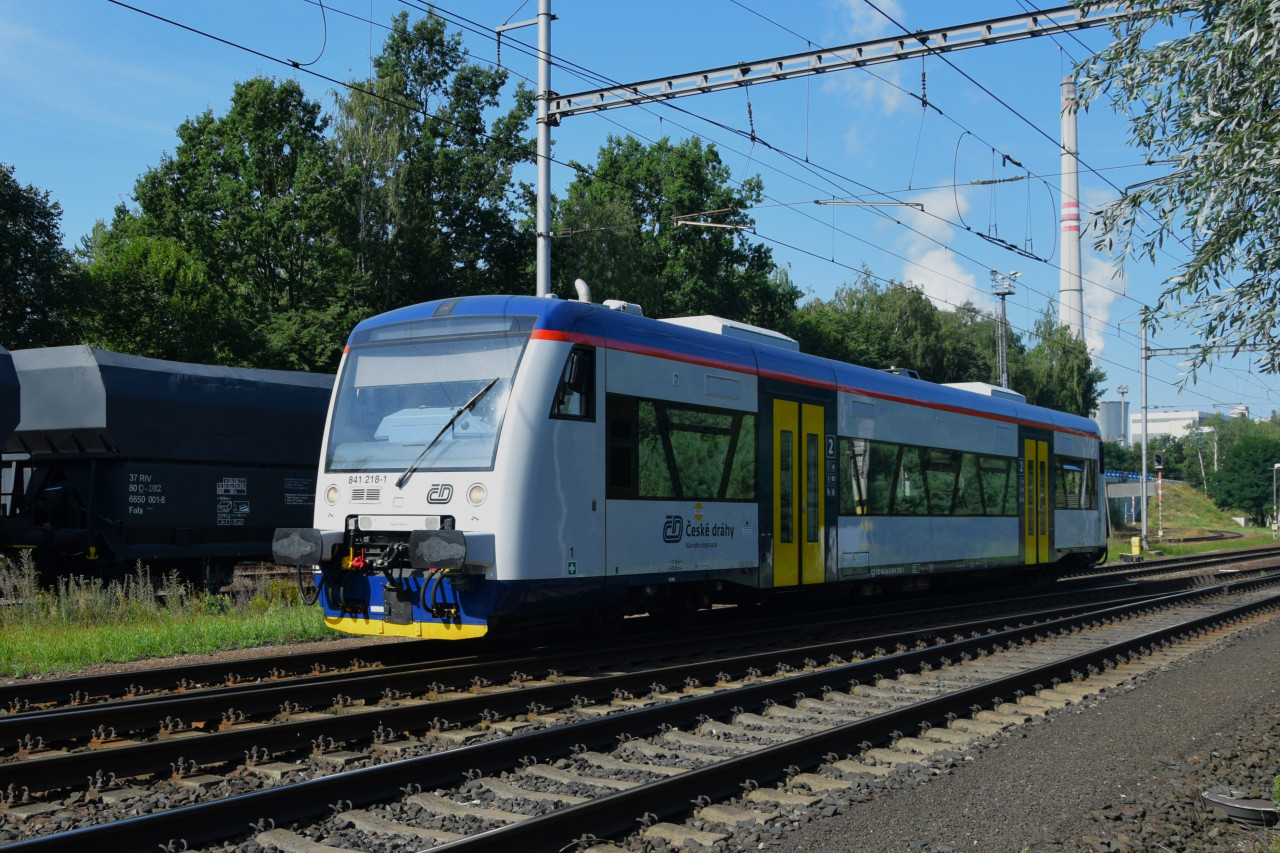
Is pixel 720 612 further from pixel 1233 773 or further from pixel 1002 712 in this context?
pixel 1233 773

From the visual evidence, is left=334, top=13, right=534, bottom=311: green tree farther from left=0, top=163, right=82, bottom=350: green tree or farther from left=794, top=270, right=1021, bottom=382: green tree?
left=794, top=270, right=1021, bottom=382: green tree

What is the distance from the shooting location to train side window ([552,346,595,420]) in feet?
33.0

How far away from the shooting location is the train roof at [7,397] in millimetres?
14773

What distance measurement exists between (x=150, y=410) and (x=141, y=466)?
0.82 m

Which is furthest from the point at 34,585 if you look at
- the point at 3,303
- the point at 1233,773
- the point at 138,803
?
the point at 3,303

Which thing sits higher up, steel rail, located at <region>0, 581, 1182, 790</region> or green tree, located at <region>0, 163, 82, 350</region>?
green tree, located at <region>0, 163, 82, 350</region>

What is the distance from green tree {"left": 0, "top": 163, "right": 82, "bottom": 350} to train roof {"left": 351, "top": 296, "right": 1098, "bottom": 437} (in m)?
28.4

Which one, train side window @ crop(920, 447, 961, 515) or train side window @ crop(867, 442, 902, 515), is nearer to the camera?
train side window @ crop(867, 442, 902, 515)

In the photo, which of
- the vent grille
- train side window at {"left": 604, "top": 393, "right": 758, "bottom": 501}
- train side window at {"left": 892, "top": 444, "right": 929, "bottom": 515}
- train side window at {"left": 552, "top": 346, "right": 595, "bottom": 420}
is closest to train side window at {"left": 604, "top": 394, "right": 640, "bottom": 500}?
train side window at {"left": 604, "top": 393, "right": 758, "bottom": 501}

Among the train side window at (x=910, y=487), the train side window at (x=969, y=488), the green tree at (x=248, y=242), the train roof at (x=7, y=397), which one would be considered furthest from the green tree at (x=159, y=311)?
the train side window at (x=910, y=487)

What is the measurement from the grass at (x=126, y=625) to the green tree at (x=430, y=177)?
26955 millimetres

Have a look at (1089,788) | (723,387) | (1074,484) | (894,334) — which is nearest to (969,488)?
(1074,484)

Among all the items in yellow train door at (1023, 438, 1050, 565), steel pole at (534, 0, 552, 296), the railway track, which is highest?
steel pole at (534, 0, 552, 296)

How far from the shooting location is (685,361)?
11789 millimetres
